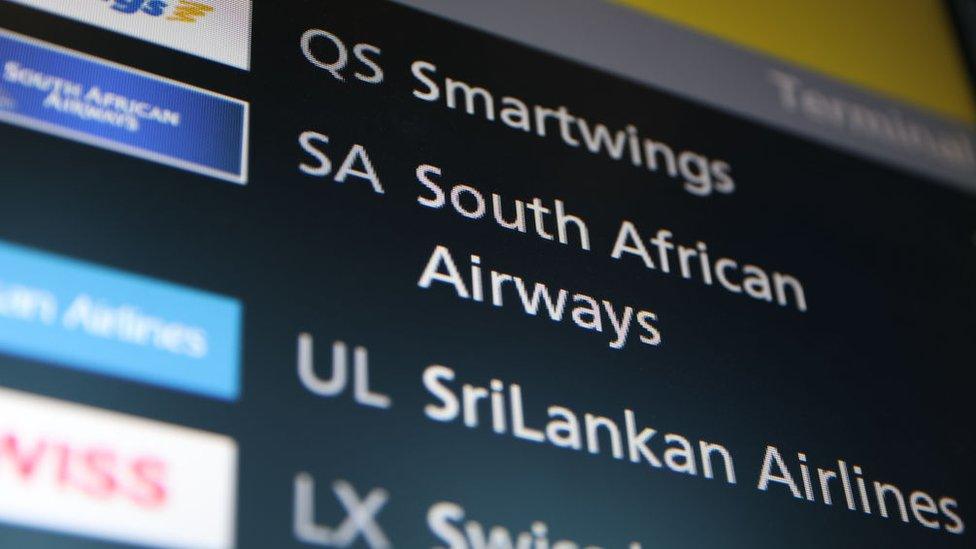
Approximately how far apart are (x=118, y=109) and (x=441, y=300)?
34 cm

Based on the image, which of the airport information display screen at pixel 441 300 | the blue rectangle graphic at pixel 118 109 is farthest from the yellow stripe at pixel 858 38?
the blue rectangle graphic at pixel 118 109

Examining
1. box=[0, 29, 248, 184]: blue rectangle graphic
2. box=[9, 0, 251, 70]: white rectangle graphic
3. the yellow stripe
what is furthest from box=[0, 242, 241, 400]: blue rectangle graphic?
the yellow stripe

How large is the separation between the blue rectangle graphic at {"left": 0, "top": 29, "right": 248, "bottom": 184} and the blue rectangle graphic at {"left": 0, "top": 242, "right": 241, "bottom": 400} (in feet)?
0.46

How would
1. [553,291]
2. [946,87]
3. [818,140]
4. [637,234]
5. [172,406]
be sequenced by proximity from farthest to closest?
[946,87]
[818,140]
[637,234]
[553,291]
[172,406]

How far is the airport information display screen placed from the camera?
1.18 meters

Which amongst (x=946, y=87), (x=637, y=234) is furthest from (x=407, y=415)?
(x=946, y=87)

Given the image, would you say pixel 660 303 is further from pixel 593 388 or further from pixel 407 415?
pixel 407 415

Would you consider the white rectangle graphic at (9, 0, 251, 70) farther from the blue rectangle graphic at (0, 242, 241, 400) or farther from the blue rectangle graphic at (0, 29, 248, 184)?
the blue rectangle graphic at (0, 242, 241, 400)

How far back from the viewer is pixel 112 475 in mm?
1113

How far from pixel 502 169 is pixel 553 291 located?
0.16 metres

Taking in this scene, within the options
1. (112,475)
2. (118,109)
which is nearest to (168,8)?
(118,109)

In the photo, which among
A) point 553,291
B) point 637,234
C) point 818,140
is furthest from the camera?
point 818,140

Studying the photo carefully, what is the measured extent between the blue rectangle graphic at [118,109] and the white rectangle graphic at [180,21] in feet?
0.18

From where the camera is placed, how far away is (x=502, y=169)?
1539 mm
